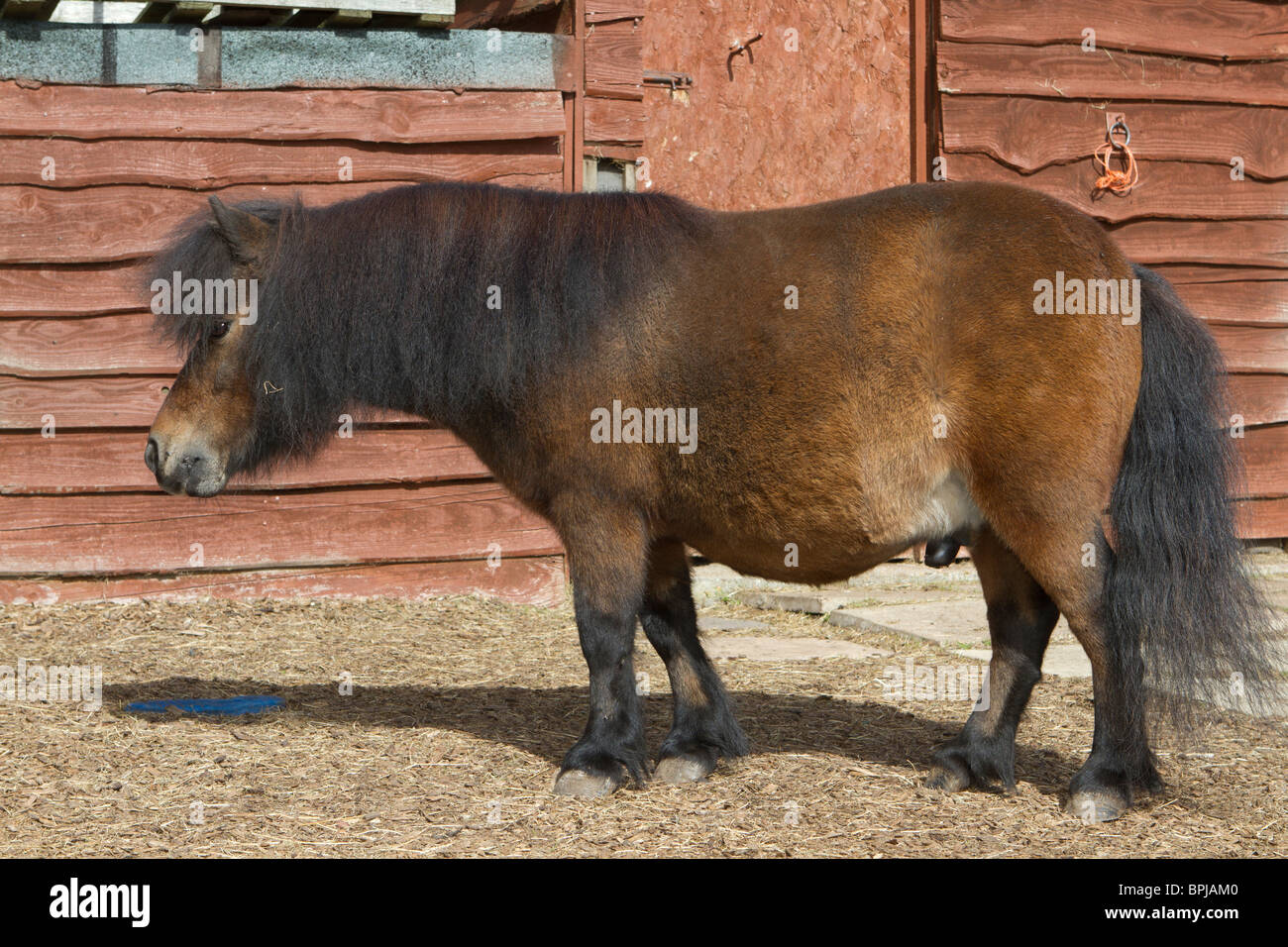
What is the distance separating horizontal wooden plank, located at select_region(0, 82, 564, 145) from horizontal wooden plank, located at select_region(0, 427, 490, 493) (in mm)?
1691

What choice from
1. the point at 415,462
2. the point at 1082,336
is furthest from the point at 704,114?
the point at 1082,336

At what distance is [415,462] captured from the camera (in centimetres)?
773

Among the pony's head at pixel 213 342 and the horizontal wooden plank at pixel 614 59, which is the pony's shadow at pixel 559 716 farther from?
the horizontal wooden plank at pixel 614 59

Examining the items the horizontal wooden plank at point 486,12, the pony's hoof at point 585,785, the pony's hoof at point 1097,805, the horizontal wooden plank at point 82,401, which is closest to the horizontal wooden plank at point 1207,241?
the horizontal wooden plank at point 486,12

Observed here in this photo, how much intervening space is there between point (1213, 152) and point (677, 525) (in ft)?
20.1

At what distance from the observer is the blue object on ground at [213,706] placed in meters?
5.51

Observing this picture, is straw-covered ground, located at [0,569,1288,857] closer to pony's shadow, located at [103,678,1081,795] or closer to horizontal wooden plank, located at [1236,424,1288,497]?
pony's shadow, located at [103,678,1081,795]

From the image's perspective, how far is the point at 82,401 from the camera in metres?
7.24

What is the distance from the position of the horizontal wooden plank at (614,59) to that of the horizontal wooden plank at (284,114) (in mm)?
297

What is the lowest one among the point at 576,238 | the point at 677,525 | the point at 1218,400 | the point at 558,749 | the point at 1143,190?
the point at 558,749

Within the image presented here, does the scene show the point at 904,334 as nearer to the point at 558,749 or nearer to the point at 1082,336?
the point at 1082,336

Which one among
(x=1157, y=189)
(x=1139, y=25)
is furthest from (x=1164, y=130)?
(x=1139, y=25)

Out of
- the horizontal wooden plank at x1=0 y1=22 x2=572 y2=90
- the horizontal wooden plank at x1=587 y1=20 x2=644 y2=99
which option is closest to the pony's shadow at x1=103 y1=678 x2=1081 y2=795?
the horizontal wooden plank at x1=0 y1=22 x2=572 y2=90

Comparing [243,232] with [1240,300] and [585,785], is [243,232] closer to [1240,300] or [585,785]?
[585,785]
